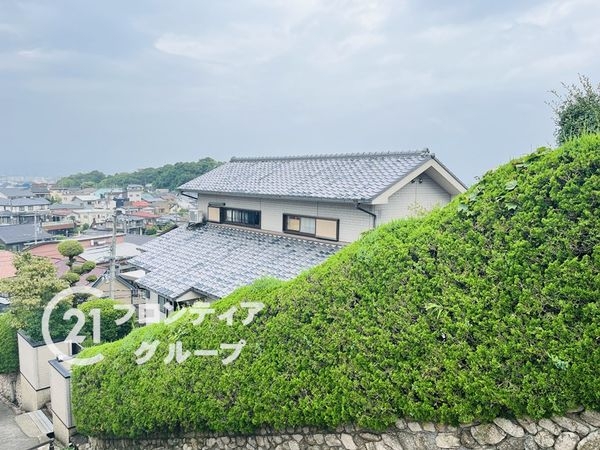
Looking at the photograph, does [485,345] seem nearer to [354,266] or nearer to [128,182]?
[354,266]

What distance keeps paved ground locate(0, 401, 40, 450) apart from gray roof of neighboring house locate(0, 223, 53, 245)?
37774 millimetres

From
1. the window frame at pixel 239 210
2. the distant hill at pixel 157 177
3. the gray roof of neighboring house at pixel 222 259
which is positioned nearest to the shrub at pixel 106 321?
the gray roof of neighboring house at pixel 222 259

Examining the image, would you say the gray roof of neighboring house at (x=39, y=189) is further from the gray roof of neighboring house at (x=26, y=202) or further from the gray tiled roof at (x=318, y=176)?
the gray tiled roof at (x=318, y=176)

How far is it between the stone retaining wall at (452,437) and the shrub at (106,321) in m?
7.93

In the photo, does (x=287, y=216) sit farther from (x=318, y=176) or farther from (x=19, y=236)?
(x=19, y=236)

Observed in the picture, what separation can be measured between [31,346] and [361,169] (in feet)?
31.9

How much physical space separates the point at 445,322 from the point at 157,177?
116 m

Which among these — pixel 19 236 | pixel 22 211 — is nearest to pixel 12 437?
pixel 19 236

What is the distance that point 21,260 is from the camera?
11367mm

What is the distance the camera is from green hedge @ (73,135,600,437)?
327cm

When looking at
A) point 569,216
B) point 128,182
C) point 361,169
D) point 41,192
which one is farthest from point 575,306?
point 128,182

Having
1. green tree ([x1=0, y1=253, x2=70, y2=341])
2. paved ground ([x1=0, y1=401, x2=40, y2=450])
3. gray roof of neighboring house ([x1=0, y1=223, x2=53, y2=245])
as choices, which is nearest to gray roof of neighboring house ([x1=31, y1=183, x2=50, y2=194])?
gray roof of neighboring house ([x1=0, y1=223, x2=53, y2=245])

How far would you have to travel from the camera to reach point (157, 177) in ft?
366

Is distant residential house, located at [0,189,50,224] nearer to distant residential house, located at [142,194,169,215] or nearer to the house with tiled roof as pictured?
distant residential house, located at [142,194,169,215]
